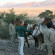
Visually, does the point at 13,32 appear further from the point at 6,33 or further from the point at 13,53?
the point at 6,33

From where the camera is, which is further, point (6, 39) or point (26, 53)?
point (6, 39)

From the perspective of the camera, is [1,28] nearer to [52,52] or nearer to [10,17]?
[10,17]

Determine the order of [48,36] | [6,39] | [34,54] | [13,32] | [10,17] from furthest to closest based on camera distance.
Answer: [10,17], [6,39], [13,32], [34,54], [48,36]

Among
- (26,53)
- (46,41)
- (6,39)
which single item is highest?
(46,41)

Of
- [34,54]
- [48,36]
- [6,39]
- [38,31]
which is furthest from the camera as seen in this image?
[6,39]

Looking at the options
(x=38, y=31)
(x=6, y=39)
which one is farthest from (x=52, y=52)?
(x=6, y=39)

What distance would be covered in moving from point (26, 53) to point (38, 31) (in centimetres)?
147

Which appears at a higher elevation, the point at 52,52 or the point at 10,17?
the point at 52,52

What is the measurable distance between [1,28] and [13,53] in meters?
6.41

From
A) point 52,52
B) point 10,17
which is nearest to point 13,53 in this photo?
point 52,52

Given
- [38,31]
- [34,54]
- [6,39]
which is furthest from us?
[6,39]

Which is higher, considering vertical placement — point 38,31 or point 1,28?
point 38,31

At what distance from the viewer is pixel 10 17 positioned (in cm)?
1905

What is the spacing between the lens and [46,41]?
7965 mm
